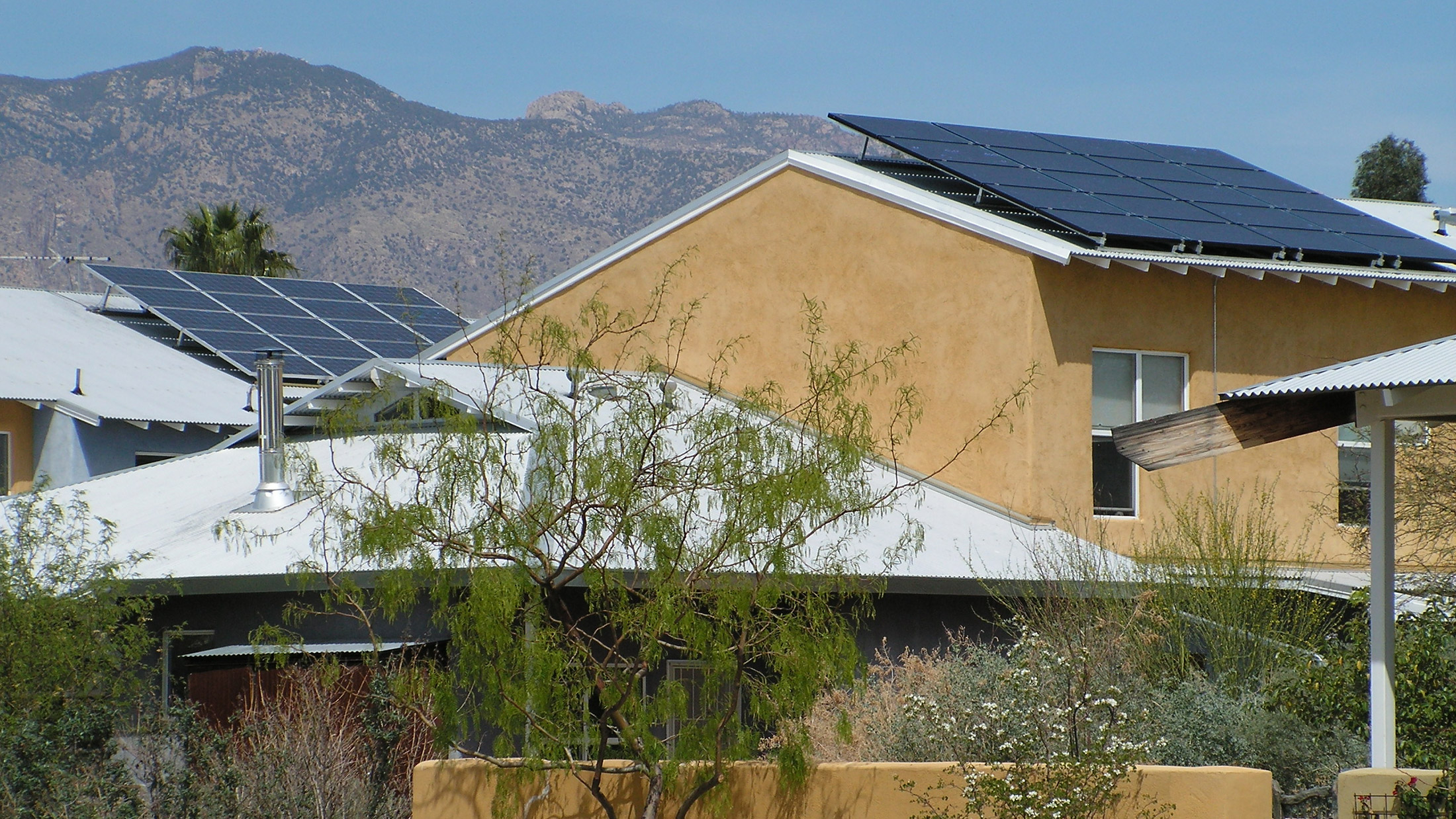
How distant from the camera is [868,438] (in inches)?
384

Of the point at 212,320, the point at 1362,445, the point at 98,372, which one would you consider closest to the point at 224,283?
the point at 212,320

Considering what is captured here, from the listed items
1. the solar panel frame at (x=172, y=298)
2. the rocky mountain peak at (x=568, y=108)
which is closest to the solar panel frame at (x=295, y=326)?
the solar panel frame at (x=172, y=298)

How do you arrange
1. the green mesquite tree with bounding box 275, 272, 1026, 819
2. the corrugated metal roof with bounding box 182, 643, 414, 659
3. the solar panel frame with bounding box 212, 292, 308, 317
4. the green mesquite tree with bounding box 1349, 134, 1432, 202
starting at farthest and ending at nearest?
the green mesquite tree with bounding box 1349, 134, 1432, 202 → the solar panel frame with bounding box 212, 292, 308, 317 → the corrugated metal roof with bounding box 182, 643, 414, 659 → the green mesquite tree with bounding box 275, 272, 1026, 819

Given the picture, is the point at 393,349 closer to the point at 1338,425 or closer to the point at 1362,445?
the point at 1362,445

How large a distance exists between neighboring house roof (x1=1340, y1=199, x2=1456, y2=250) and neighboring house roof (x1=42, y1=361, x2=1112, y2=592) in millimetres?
11488

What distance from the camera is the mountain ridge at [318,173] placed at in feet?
403

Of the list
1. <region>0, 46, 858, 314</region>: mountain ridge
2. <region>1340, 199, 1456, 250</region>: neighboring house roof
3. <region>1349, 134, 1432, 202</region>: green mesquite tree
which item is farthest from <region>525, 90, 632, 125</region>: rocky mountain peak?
<region>1340, 199, 1456, 250</region>: neighboring house roof

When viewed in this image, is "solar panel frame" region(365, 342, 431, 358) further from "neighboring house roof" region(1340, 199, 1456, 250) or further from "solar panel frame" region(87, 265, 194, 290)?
"neighboring house roof" region(1340, 199, 1456, 250)

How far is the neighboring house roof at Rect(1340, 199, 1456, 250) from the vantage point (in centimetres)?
2334

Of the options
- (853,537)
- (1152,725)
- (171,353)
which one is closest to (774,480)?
(1152,725)

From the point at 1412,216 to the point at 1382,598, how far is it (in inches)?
722

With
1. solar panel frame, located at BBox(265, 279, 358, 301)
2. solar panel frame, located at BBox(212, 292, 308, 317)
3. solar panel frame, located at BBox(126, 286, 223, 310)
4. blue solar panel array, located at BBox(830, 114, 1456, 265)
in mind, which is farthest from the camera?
solar panel frame, located at BBox(265, 279, 358, 301)

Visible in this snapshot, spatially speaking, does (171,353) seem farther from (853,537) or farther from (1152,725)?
(1152,725)

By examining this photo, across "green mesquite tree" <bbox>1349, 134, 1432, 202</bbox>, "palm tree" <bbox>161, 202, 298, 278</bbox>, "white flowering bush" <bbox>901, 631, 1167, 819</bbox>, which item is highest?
"green mesquite tree" <bbox>1349, 134, 1432, 202</bbox>
